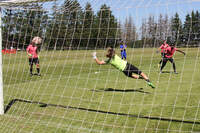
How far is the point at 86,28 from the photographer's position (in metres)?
6.57

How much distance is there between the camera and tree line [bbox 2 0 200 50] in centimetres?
539

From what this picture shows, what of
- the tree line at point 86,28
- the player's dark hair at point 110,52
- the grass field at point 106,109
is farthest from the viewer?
the player's dark hair at point 110,52

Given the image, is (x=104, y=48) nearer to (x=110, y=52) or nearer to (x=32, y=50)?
(x=110, y=52)

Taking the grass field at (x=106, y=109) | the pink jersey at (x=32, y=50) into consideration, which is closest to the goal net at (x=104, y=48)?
the grass field at (x=106, y=109)

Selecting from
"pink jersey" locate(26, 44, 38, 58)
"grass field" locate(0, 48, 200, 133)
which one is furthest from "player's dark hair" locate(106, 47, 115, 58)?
"pink jersey" locate(26, 44, 38, 58)

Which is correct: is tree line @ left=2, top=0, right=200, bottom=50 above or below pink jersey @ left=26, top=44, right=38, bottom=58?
above

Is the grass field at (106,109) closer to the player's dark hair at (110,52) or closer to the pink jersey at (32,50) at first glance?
the player's dark hair at (110,52)

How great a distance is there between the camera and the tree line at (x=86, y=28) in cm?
539

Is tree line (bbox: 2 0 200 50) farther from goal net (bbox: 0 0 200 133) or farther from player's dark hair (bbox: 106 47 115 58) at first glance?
player's dark hair (bbox: 106 47 115 58)

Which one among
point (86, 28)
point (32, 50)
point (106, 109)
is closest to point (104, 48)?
point (86, 28)

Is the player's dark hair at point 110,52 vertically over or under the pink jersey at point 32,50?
over

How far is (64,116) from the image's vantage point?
18.3ft

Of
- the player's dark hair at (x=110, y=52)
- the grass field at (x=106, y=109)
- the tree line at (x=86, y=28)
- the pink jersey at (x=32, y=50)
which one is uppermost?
the tree line at (x=86, y=28)

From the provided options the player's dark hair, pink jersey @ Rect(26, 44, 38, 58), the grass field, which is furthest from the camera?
pink jersey @ Rect(26, 44, 38, 58)
